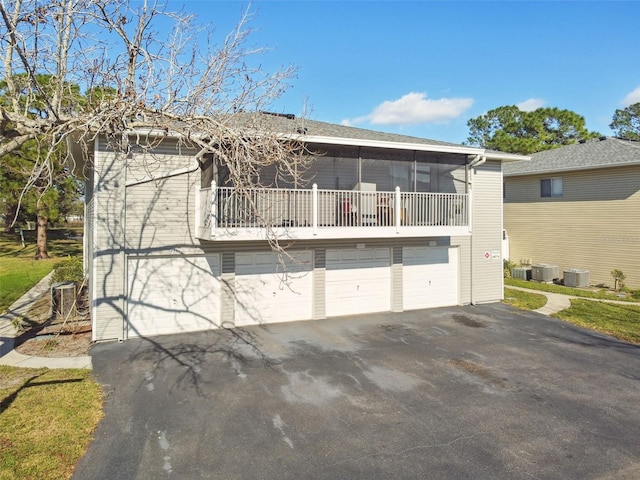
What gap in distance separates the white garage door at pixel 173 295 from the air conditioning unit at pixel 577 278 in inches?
579

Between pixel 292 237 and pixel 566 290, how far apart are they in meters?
12.5

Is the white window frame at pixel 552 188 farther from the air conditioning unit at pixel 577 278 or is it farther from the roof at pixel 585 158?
the air conditioning unit at pixel 577 278

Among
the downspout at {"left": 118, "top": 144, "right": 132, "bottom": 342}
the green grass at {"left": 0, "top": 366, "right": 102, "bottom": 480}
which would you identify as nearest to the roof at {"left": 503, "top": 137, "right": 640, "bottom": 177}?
the downspout at {"left": 118, "top": 144, "right": 132, "bottom": 342}

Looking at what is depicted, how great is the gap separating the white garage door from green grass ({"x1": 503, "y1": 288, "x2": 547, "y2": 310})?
989cm

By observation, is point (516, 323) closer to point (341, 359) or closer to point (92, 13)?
point (341, 359)

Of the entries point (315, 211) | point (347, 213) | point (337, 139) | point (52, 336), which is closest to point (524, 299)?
point (347, 213)

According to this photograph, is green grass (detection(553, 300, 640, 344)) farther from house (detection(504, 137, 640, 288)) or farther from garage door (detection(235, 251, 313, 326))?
garage door (detection(235, 251, 313, 326))

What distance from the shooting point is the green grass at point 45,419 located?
14.8ft

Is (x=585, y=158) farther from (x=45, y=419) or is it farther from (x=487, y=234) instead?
(x=45, y=419)

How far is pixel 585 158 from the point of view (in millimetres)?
17797

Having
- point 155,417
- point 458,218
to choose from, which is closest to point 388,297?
point 458,218

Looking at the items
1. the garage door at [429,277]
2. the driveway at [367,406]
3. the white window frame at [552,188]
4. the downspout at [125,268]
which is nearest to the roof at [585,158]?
the white window frame at [552,188]

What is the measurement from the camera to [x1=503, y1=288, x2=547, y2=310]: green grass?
521 inches

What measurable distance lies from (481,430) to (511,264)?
53.2 ft
